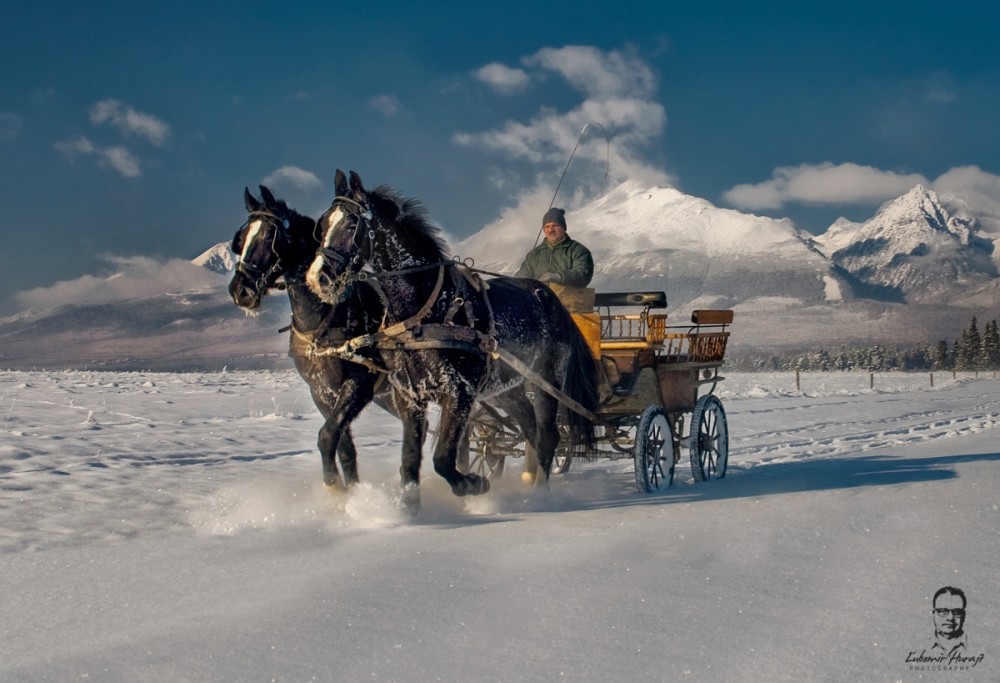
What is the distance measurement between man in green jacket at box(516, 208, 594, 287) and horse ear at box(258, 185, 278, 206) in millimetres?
3030

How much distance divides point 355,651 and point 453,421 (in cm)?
305

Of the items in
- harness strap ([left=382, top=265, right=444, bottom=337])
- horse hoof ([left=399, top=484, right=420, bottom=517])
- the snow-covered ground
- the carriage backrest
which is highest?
the carriage backrest

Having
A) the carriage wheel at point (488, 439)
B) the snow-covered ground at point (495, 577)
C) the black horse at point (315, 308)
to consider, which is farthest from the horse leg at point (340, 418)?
the carriage wheel at point (488, 439)

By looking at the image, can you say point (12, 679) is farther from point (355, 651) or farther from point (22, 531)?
point (22, 531)

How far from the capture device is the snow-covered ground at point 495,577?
122 inches

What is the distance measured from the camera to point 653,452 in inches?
323

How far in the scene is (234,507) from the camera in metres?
6.93

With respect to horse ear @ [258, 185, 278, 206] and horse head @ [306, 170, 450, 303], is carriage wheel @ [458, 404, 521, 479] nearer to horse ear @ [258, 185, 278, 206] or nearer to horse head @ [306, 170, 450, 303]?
horse head @ [306, 170, 450, 303]

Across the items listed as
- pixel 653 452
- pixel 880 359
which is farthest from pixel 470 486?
pixel 880 359

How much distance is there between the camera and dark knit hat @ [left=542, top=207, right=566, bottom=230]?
356 inches

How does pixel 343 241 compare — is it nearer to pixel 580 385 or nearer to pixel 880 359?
pixel 580 385

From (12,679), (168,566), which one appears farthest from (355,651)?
(168,566)
